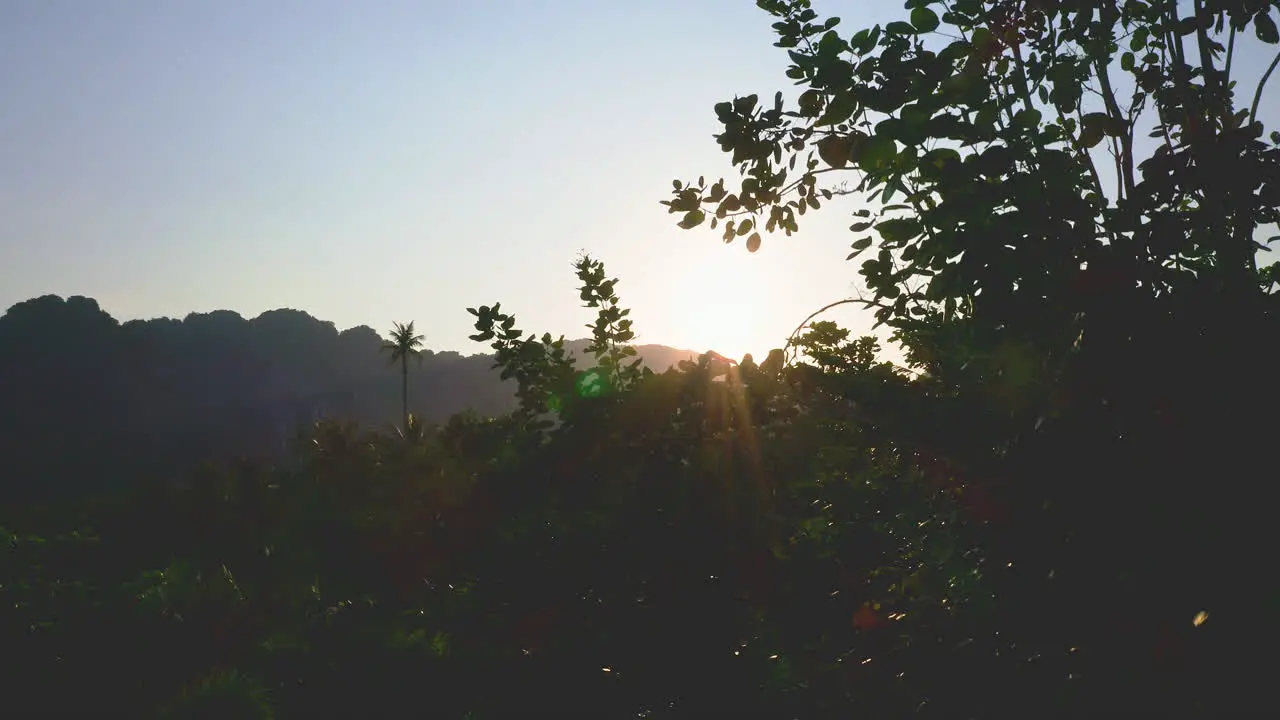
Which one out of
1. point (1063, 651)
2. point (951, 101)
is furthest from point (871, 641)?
point (951, 101)

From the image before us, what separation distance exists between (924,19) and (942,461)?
1.30 m

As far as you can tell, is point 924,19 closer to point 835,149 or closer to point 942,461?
point 835,149

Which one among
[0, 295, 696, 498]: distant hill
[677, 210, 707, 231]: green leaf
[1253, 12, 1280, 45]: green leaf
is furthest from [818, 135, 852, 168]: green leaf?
[0, 295, 696, 498]: distant hill

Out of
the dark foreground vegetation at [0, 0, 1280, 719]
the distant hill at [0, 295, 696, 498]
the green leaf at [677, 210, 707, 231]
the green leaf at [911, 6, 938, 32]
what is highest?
the distant hill at [0, 295, 696, 498]

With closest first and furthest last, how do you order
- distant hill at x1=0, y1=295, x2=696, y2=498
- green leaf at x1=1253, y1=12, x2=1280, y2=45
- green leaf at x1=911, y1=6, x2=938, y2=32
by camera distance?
green leaf at x1=911, y1=6, x2=938, y2=32 → green leaf at x1=1253, y1=12, x2=1280, y2=45 → distant hill at x1=0, y1=295, x2=696, y2=498

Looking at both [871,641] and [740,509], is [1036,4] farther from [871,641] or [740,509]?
[871,641]

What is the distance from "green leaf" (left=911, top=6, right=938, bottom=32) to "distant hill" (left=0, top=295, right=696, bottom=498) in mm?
108097

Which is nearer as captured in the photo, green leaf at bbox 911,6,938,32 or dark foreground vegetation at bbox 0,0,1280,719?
dark foreground vegetation at bbox 0,0,1280,719

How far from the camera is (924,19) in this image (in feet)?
7.88

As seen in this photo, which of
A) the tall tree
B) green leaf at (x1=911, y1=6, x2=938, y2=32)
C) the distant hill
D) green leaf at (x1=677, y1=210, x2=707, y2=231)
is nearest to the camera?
the tall tree

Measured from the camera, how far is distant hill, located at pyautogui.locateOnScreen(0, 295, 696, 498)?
112m

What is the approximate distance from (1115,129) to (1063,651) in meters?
1.61

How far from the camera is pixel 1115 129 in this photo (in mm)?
2475

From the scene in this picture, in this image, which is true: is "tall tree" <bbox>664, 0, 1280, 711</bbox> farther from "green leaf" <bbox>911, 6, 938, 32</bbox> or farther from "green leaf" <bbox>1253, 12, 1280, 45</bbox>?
"green leaf" <bbox>1253, 12, 1280, 45</bbox>
